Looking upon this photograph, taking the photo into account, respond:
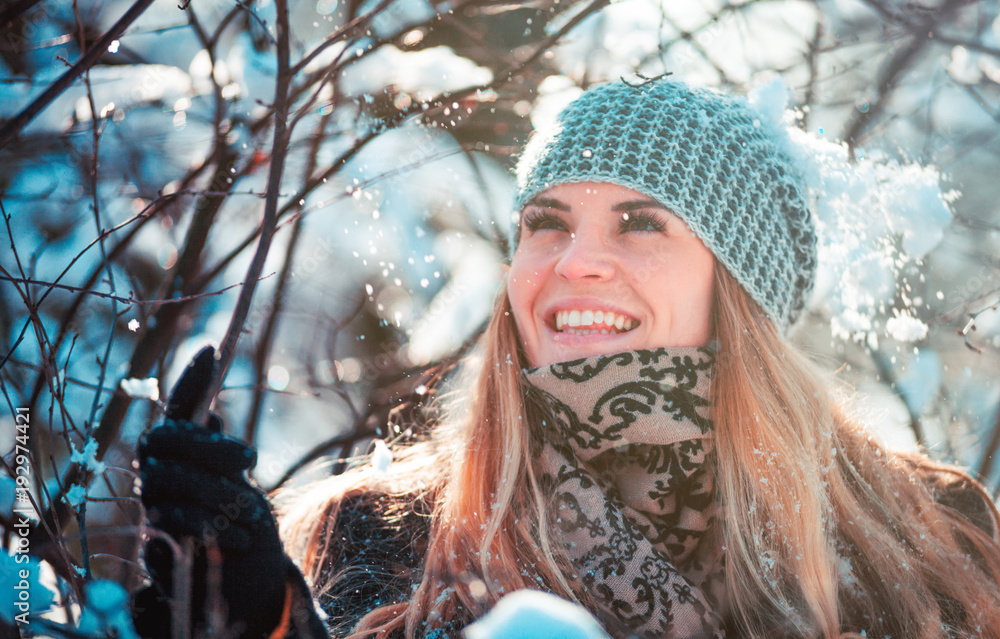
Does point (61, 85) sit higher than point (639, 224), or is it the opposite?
point (639, 224)

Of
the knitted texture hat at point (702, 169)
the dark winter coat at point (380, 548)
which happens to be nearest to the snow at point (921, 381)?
the dark winter coat at point (380, 548)

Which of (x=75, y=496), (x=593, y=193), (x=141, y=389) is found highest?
(x=593, y=193)

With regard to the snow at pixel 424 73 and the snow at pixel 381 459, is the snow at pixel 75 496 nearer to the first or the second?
the snow at pixel 381 459

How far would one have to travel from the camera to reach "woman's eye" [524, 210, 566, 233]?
2096 millimetres

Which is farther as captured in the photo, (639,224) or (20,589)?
(639,224)

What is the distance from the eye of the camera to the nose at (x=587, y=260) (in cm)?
192

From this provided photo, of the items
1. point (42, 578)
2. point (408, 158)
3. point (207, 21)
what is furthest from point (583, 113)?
point (42, 578)

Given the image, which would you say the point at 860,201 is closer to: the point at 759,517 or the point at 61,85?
the point at 759,517

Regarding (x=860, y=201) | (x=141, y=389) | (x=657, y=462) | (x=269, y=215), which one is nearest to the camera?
(x=269, y=215)

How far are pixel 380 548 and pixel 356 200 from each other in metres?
1.66

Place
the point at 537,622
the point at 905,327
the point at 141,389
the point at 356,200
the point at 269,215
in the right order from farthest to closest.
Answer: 1. the point at 905,327
2. the point at 356,200
3. the point at 141,389
4. the point at 269,215
5. the point at 537,622

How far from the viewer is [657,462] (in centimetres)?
192

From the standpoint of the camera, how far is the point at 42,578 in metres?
0.91

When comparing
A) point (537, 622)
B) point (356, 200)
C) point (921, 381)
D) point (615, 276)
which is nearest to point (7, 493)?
point (537, 622)
